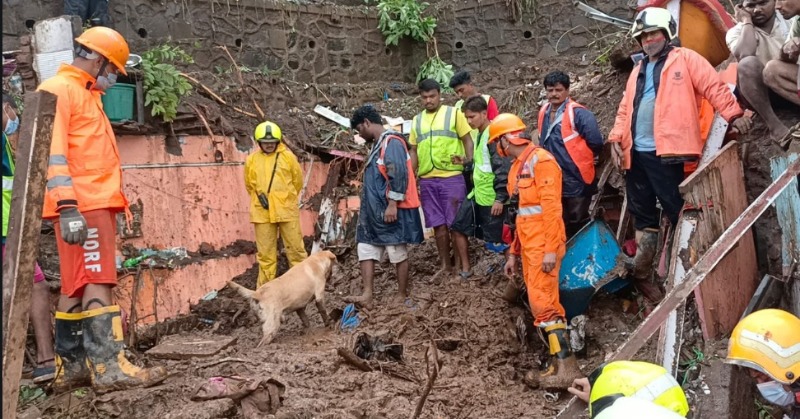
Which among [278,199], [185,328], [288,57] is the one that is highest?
[288,57]

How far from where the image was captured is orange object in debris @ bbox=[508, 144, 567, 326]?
5410mm

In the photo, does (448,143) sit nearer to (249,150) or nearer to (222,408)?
(249,150)

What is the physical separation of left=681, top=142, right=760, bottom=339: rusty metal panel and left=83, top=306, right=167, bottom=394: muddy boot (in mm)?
3715

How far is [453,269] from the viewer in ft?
24.2

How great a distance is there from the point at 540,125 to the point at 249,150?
390cm

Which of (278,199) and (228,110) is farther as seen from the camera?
(228,110)

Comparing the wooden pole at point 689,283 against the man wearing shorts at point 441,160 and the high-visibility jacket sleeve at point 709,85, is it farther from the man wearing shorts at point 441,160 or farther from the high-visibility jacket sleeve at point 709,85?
the man wearing shorts at point 441,160

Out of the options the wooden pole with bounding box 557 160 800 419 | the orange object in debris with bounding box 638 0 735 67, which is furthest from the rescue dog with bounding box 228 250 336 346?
the orange object in debris with bounding box 638 0 735 67

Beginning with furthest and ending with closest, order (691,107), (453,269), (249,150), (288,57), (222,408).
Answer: (288,57) → (249,150) → (453,269) → (691,107) → (222,408)

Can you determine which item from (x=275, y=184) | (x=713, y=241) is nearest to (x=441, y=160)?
(x=275, y=184)

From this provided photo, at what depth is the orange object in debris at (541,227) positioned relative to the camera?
5.41 metres

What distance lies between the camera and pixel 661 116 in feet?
17.4

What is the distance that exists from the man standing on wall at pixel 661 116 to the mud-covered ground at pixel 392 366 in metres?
1.33

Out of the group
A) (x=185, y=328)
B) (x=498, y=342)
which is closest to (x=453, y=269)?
(x=498, y=342)
